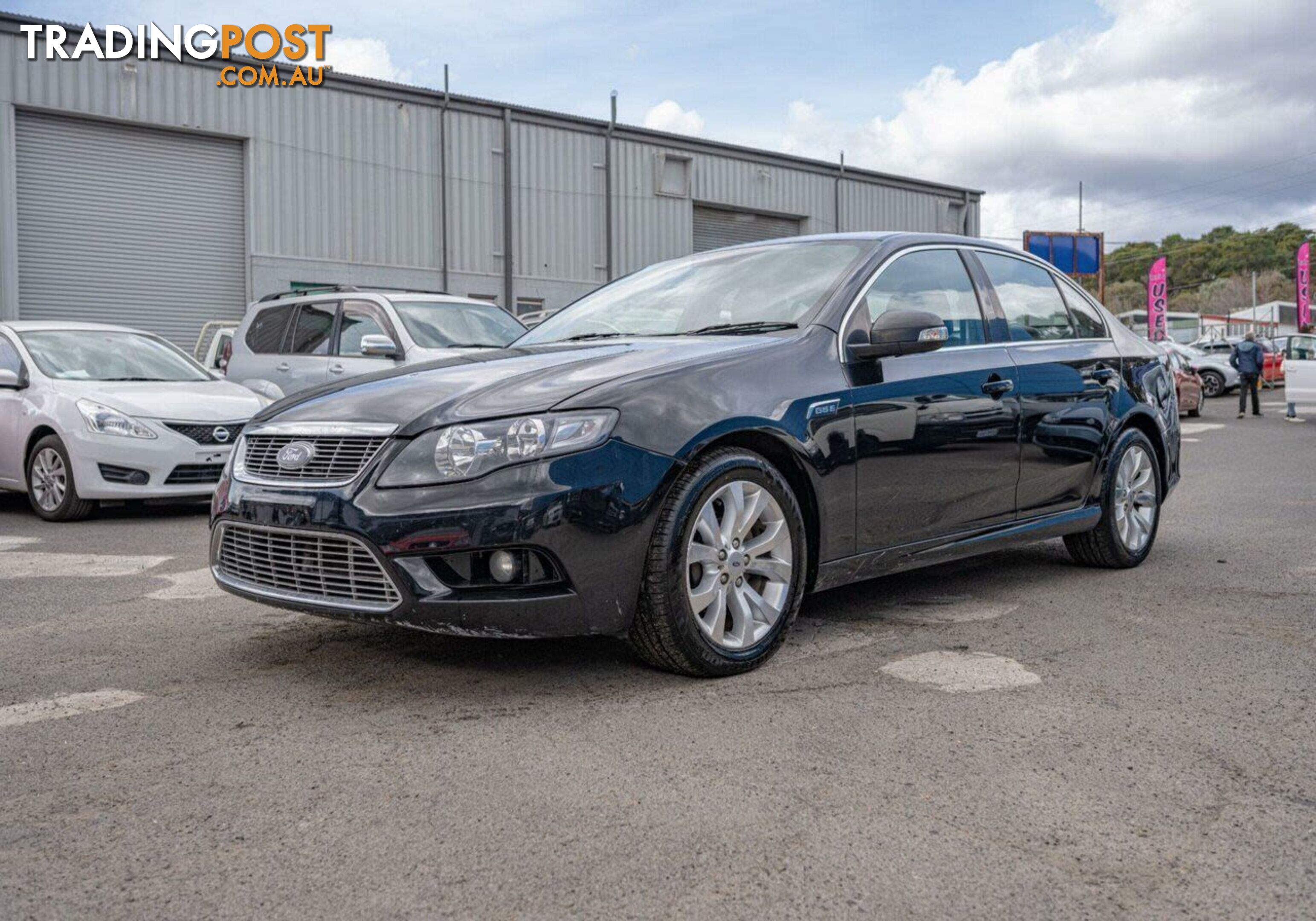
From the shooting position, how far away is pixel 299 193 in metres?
23.2

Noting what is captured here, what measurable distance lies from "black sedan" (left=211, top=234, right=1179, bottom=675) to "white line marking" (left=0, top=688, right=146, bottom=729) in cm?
49

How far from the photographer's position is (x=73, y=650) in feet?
15.0

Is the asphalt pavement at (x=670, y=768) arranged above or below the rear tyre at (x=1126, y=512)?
below

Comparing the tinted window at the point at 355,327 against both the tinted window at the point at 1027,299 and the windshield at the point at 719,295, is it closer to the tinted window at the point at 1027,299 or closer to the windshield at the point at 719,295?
the windshield at the point at 719,295

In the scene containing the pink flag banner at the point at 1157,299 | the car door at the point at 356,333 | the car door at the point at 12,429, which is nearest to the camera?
the car door at the point at 12,429

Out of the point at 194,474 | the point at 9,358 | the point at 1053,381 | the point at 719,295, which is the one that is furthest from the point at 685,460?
the point at 9,358

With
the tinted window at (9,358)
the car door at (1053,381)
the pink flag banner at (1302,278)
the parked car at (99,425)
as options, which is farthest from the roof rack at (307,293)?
the pink flag banner at (1302,278)

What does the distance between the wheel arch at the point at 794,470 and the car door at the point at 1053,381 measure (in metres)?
1.34

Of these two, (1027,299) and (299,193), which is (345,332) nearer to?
(1027,299)

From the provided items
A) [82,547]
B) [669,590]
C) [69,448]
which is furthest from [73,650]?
[69,448]

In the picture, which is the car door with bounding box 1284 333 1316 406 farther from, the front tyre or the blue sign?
the front tyre

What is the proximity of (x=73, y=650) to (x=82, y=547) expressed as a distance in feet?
10.5

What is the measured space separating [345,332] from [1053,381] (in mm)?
7402

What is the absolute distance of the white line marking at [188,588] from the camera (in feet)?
18.6
